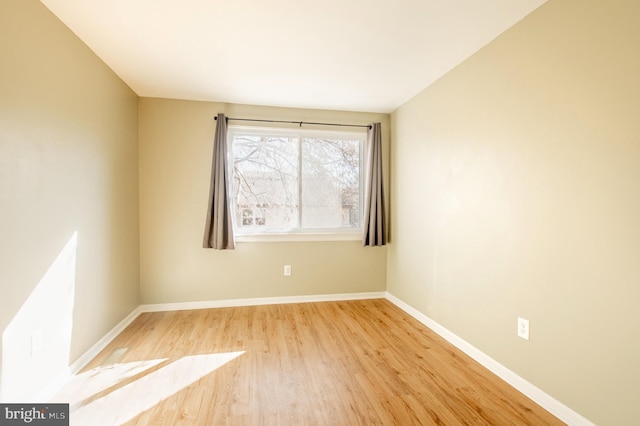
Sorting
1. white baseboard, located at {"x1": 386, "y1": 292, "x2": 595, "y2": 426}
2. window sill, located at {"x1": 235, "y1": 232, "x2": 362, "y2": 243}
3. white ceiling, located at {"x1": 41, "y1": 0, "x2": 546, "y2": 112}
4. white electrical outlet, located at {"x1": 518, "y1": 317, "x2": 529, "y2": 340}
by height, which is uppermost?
white ceiling, located at {"x1": 41, "y1": 0, "x2": 546, "y2": 112}

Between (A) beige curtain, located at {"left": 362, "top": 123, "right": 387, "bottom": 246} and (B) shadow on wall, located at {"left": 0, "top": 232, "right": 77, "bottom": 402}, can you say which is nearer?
(B) shadow on wall, located at {"left": 0, "top": 232, "right": 77, "bottom": 402}

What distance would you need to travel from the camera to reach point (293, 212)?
366cm

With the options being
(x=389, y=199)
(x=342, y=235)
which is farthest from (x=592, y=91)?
(x=342, y=235)

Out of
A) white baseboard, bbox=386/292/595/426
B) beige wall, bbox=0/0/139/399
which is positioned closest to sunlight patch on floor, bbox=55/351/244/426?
beige wall, bbox=0/0/139/399

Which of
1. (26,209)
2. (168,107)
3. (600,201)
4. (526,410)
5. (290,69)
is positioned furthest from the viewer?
(168,107)

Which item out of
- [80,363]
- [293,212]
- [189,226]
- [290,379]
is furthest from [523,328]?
[189,226]

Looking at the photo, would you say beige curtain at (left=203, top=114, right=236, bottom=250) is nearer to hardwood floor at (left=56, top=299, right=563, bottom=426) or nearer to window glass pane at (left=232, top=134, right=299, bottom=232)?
window glass pane at (left=232, top=134, right=299, bottom=232)

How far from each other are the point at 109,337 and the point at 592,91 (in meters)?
3.74

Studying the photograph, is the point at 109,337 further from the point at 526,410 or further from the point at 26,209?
the point at 526,410

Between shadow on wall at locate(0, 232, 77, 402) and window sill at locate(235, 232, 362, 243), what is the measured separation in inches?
64.5

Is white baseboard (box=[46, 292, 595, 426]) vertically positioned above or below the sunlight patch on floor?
above

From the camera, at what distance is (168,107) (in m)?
3.28

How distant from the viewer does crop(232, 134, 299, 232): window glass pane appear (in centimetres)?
354

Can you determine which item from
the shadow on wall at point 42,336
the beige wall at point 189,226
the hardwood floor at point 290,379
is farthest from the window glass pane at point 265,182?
the shadow on wall at point 42,336
